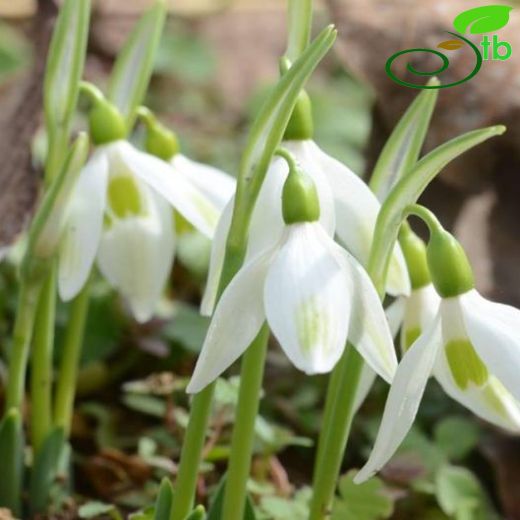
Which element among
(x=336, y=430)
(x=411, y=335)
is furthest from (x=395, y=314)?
(x=336, y=430)

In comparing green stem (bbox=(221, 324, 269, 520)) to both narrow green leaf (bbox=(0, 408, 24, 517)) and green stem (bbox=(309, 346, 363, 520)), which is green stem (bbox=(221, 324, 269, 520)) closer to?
green stem (bbox=(309, 346, 363, 520))

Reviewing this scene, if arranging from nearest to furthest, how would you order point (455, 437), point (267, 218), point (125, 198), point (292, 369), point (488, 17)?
point (267, 218), point (125, 198), point (488, 17), point (455, 437), point (292, 369)

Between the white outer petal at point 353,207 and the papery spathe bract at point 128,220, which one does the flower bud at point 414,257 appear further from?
the papery spathe bract at point 128,220

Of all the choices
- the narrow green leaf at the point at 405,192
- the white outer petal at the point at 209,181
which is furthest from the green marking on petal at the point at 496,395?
the white outer petal at the point at 209,181

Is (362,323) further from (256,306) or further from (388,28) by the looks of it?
(388,28)

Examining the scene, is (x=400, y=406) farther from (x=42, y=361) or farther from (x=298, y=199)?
(x=42, y=361)

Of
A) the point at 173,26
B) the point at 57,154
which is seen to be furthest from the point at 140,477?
the point at 173,26
